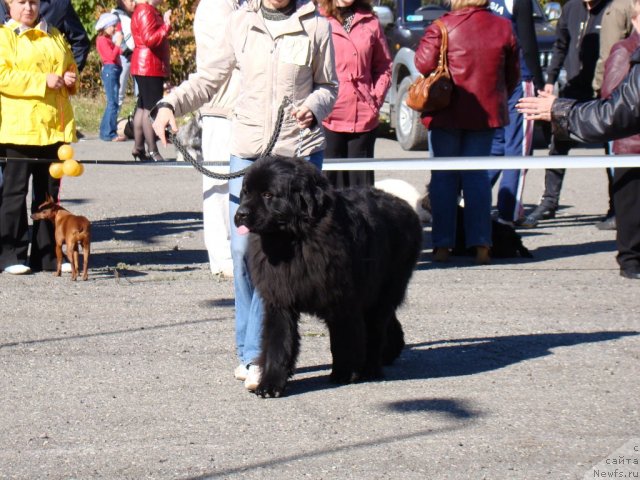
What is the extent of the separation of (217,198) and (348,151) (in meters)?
1.40

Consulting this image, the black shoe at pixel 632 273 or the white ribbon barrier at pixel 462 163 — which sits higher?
the white ribbon barrier at pixel 462 163

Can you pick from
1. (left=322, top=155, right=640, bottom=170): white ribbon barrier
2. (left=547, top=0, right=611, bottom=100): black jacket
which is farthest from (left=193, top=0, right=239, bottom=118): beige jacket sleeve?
(left=547, top=0, right=611, bottom=100): black jacket

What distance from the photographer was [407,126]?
704 inches

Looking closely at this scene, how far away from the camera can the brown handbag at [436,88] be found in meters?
9.33

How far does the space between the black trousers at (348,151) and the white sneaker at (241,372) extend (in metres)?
3.55

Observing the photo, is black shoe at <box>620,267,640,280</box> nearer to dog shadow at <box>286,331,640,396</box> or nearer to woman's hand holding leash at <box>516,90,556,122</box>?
dog shadow at <box>286,331,640,396</box>

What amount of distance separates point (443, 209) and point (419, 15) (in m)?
8.60

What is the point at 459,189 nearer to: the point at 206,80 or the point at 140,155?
the point at 206,80

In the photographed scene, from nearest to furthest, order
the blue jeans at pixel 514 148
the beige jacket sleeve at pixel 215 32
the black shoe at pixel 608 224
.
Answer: the beige jacket sleeve at pixel 215 32
the blue jeans at pixel 514 148
the black shoe at pixel 608 224

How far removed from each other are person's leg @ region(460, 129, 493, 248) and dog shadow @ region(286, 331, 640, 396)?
2.59 meters

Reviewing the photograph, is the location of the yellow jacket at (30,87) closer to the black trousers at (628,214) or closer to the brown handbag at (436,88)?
the brown handbag at (436,88)

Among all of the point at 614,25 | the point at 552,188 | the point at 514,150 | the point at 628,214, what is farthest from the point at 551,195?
the point at 628,214

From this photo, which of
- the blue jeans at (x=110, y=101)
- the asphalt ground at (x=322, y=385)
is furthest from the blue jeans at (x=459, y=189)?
the blue jeans at (x=110, y=101)

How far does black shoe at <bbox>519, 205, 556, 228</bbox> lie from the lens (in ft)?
39.1
